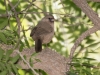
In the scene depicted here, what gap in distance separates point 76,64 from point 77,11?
156 cm

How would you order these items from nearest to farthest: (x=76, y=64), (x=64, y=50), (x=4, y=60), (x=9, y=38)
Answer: (x=4, y=60) → (x=76, y=64) → (x=9, y=38) → (x=64, y=50)

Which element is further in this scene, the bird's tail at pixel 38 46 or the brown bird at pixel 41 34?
the brown bird at pixel 41 34

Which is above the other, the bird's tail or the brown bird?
the brown bird

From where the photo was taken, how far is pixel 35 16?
12.8ft

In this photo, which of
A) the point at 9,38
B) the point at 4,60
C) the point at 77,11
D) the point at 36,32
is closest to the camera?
the point at 4,60

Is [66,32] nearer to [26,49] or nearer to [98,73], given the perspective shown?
[26,49]

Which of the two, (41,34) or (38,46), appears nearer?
(38,46)

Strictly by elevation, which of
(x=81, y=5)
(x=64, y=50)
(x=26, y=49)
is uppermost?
(x=81, y=5)

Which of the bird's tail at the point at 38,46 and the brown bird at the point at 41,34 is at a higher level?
the brown bird at the point at 41,34

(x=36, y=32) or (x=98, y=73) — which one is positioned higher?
(x=36, y=32)

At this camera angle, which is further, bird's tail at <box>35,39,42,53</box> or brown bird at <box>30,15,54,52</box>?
brown bird at <box>30,15,54,52</box>

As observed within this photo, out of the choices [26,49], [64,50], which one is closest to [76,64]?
[26,49]

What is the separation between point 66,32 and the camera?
3.90 metres

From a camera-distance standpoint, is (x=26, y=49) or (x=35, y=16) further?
(x=35, y=16)
